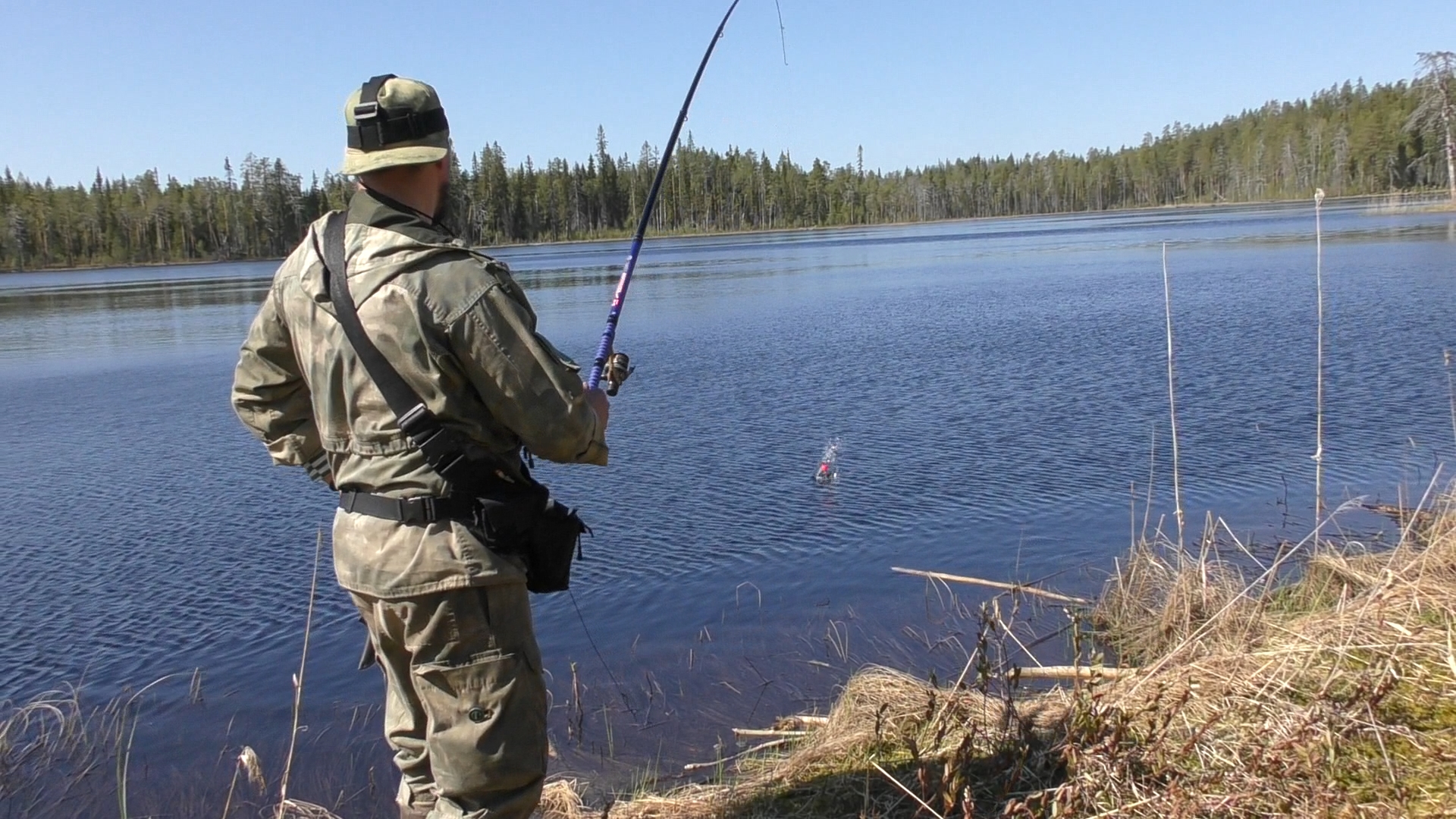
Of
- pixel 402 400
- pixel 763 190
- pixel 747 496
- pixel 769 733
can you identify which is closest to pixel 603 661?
pixel 769 733

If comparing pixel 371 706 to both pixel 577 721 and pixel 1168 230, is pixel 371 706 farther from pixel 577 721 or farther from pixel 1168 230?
pixel 1168 230

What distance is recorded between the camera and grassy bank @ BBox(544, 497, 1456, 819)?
3.40 metres

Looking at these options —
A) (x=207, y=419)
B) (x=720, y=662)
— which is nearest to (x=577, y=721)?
(x=720, y=662)

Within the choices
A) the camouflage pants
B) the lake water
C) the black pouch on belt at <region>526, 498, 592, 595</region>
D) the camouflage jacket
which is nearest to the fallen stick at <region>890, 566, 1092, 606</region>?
the lake water

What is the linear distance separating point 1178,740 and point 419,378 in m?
2.76

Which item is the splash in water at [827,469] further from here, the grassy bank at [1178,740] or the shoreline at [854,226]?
the shoreline at [854,226]

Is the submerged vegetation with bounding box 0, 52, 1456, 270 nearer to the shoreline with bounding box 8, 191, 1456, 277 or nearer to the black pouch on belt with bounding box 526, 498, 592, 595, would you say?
the shoreline with bounding box 8, 191, 1456, 277

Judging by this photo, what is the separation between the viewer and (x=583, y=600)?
977cm

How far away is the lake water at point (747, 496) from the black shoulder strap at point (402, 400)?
4.23 metres

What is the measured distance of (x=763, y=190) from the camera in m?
163

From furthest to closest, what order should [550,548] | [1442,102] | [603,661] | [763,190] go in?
[763,190]
[1442,102]
[603,661]
[550,548]

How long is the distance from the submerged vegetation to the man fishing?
297 ft

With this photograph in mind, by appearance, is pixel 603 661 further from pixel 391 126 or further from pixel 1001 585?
pixel 391 126

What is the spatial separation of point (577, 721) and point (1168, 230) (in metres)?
76.1
